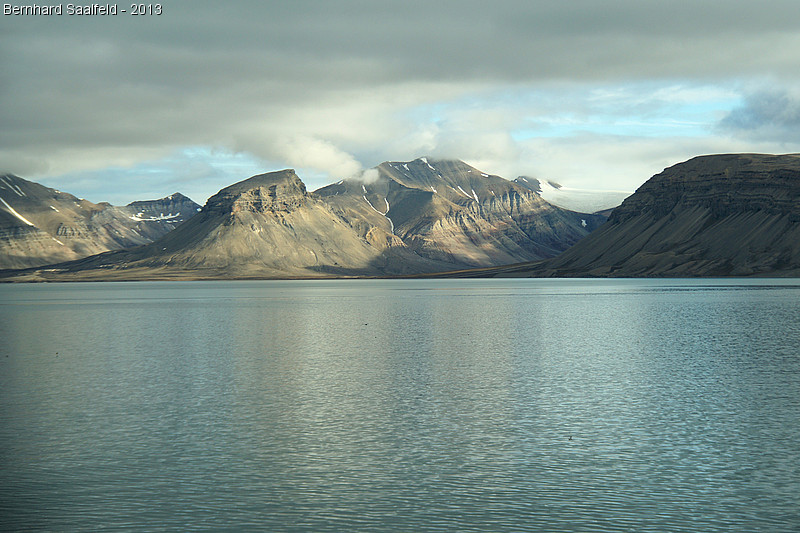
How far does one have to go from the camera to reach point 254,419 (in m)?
36.8

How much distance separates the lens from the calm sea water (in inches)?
891

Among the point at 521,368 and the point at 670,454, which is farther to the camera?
the point at 521,368

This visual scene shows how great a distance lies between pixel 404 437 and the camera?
1280 inches

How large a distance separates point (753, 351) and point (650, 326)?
28.2 meters

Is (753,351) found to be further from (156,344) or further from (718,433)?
(156,344)

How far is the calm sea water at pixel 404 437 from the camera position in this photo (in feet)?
74.3

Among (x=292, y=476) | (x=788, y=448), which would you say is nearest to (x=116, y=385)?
(x=292, y=476)

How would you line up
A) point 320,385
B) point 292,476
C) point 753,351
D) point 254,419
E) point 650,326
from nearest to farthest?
1. point 292,476
2. point 254,419
3. point 320,385
4. point 753,351
5. point 650,326

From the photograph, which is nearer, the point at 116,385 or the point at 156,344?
the point at 116,385

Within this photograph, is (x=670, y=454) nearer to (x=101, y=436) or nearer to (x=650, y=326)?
(x=101, y=436)

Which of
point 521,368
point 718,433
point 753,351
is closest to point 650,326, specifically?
point 753,351

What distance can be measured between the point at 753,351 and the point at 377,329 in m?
42.9

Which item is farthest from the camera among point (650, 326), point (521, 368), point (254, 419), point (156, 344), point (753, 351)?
point (650, 326)

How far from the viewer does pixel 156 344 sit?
7481 centimetres
